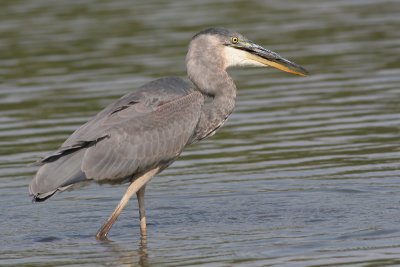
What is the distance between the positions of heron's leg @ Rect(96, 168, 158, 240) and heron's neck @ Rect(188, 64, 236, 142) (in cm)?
60

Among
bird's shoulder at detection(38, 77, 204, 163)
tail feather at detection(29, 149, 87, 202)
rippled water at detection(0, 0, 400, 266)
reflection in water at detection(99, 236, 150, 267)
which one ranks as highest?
bird's shoulder at detection(38, 77, 204, 163)

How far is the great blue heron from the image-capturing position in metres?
10.4

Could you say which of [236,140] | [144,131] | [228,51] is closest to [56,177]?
[144,131]

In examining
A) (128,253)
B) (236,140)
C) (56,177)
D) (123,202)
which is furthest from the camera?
(236,140)

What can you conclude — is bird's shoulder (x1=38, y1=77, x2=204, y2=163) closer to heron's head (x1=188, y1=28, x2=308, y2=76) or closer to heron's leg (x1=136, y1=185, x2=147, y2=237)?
heron's head (x1=188, y1=28, x2=308, y2=76)

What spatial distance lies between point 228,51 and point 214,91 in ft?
1.44

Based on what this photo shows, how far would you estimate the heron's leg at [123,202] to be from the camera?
10.4 metres

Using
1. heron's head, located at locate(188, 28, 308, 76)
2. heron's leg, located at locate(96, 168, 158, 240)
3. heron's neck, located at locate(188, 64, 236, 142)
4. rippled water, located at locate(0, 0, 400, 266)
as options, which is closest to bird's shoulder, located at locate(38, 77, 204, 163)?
heron's neck, located at locate(188, 64, 236, 142)

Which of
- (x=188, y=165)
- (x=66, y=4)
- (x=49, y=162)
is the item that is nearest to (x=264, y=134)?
(x=188, y=165)

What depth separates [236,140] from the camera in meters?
13.8

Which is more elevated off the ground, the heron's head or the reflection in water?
the heron's head

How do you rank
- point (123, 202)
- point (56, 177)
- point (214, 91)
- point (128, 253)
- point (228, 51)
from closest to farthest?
point (128, 253) < point (56, 177) < point (123, 202) < point (214, 91) < point (228, 51)

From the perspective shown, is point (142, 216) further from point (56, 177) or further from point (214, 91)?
point (214, 91)

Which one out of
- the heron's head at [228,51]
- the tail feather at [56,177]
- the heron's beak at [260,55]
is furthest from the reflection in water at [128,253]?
the heron's beak at [260,55]
